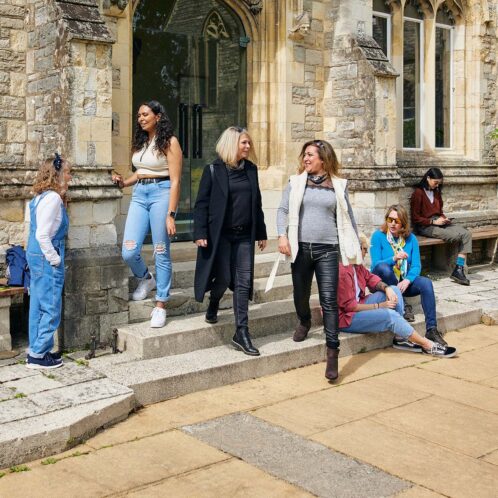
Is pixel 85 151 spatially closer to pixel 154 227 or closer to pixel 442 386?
pixel 154 227

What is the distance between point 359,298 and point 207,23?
4408 mm

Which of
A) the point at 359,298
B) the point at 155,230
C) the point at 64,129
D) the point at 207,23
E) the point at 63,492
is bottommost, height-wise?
the point at 63,492

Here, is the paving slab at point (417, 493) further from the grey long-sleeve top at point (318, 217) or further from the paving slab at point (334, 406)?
the grey long-sleeve top at point (318, 217)

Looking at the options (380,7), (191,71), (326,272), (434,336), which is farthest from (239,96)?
(326,272)

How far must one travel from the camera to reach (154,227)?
6.79 m

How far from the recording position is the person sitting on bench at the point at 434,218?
35.8ft

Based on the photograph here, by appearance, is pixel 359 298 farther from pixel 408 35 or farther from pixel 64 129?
pixel 408 35

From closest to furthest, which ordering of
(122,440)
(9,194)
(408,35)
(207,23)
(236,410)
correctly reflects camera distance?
(122,440), (236,410), (9,194), (207,23), (408,35)

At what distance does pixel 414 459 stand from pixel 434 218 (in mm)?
6742

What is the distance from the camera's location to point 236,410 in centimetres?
570

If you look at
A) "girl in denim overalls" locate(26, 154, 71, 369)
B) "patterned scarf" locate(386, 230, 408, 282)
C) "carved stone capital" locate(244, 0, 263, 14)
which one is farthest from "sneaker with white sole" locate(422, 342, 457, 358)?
"carved stone capital" locate(244, 0, 263, 14)

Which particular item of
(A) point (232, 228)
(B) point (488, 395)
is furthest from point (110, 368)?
(B) point (488, 395)

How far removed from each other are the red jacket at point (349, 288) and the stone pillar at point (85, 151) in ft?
6.49

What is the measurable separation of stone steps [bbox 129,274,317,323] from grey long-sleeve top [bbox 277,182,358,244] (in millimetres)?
1487
